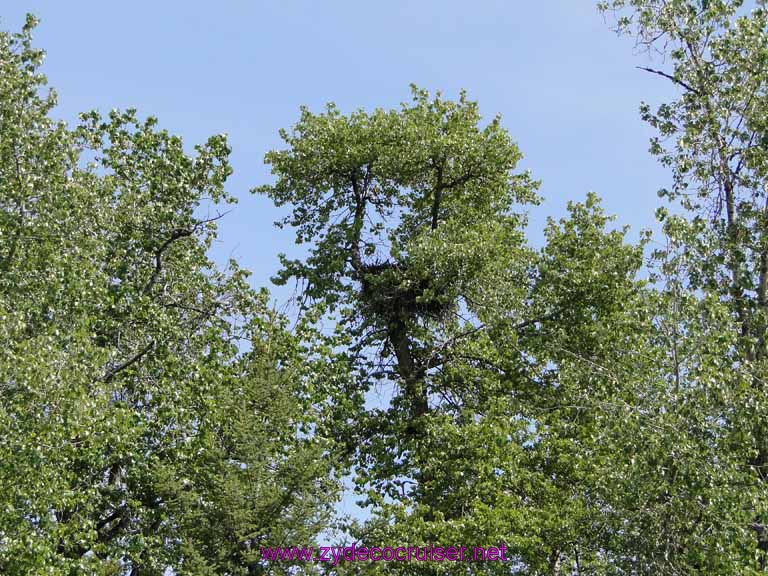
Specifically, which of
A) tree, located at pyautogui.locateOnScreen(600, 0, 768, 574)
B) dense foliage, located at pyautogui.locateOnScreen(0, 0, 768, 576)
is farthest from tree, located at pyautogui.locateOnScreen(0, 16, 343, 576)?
tree, located at pyautogui.locateOnScreen(600, 0, 768, 574)

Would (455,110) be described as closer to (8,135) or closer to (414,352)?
(414,352)

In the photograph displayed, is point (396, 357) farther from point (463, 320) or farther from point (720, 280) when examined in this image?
point (720, 280)

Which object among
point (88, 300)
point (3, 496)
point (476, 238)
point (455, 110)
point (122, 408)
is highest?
point (455, 110)

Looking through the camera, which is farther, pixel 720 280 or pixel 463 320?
pixel 463 320

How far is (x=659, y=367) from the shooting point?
2016cm

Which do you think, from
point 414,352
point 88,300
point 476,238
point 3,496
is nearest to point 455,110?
point 476,238

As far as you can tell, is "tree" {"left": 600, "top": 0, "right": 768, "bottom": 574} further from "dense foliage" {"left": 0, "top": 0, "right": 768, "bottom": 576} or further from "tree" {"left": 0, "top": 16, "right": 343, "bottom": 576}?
"tree" {"left": 0, "top": 16, "right": 343, "bottom": 576}

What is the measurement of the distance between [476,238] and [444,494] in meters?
7.16

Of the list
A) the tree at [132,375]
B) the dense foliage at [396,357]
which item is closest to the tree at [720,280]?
the dense foliage at [396,357]

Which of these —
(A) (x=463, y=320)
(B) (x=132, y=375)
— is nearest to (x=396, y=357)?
(A) (x=463, y=320)

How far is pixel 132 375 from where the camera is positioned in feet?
87.5

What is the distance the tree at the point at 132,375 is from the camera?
21.7 meters

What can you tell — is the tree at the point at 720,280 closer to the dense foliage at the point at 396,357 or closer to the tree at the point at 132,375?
the dense foliage at the point at 396,357

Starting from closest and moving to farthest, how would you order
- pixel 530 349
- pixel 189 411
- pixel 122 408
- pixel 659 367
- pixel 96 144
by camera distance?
1. pixel 659 367
2. pixel 122 408
3. pixel 189 411
4. pixel 96 144
5. pixel 530 349
